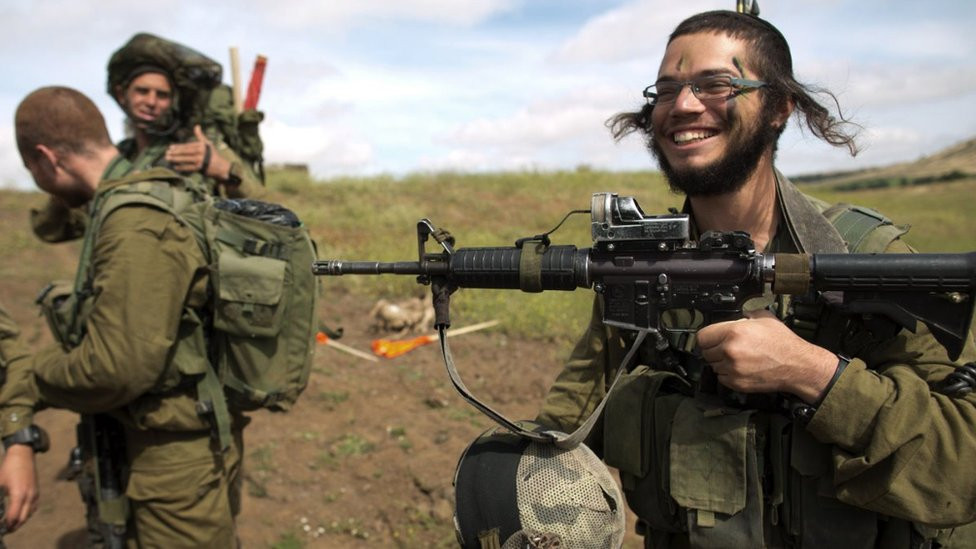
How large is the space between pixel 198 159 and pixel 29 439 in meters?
1.97

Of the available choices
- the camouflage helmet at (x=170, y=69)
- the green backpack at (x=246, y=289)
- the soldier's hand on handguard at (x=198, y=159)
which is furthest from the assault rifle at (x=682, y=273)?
the camouflage helmet at (x=170, y=69)

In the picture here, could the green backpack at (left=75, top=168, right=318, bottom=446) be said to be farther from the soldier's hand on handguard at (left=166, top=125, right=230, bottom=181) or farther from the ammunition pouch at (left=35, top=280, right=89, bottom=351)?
the soldier's hand on handguard at (left=166, top=125, right=230, bottom=181)

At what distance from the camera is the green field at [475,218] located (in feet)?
30.8

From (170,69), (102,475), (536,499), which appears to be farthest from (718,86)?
(170,69)

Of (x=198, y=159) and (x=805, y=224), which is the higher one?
(x=198, y=159)

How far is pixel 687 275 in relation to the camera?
6.65 feet

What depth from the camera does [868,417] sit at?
1.83m

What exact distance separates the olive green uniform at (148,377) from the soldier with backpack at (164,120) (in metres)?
1.05

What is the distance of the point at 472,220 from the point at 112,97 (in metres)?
10.8

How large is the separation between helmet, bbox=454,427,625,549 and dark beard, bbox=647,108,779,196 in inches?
36.5

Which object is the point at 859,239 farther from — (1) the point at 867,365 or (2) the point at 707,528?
(2) the point at 707,528

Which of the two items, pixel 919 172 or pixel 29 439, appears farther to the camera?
pixel 919 172

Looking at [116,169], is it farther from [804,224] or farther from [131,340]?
[804,224]

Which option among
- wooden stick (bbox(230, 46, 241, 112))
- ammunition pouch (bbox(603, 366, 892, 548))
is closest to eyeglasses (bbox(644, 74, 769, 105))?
ammunition pouch (bbox(603, 366, 892, 548))
